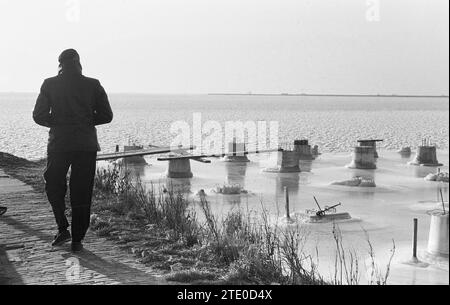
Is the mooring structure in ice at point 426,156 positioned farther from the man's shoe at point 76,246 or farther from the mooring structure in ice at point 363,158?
the man's shoe at point 76,246

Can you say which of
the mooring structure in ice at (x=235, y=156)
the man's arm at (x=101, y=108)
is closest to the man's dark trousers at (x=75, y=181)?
the man's arm at (x=101, y=108)

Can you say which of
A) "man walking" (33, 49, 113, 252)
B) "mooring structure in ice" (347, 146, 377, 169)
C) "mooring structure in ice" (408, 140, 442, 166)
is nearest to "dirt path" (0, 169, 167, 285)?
"man walking" (33, 49, 113, 252)

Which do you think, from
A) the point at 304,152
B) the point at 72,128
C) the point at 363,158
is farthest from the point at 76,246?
the point at 304,152

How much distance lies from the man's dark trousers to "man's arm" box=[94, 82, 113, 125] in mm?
354

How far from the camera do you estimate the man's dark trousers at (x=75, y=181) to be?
5.78m

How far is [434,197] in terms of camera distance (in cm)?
1816

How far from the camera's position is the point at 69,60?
5.77 metres

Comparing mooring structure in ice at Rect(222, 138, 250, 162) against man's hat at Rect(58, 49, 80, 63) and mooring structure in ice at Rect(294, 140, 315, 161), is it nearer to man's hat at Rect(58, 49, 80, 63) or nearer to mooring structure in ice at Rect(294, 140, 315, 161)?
mooring structure in ice at Rect(294, 140, 315, 161)

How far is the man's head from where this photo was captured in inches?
227

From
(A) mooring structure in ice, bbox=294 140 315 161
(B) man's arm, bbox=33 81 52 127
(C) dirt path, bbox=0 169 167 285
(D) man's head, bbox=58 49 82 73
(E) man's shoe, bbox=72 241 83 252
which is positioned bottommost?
(A) mooring structure in ice, bbox=294 140 315 161

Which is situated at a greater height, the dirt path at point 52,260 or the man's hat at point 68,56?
the man's hat at point 68,56

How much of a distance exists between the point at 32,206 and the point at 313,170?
20.0 meters
